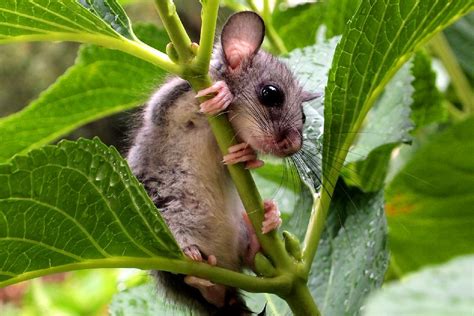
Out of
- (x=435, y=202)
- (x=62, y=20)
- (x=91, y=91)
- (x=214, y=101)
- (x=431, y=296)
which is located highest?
(x=62, y=20)

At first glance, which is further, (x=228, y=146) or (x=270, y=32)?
(x=270, y=32)

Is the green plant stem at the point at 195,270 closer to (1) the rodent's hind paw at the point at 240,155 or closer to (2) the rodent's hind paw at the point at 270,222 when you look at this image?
(2) the rodent's hind paw at the point at 270,222

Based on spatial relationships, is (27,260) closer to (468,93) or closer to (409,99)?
(409,99)

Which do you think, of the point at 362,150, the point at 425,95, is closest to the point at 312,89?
the point at 362,150

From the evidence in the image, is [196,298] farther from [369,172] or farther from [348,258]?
[369,172]

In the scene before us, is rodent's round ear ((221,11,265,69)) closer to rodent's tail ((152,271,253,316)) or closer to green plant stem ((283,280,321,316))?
rodent's tail ((152,271,253,316))

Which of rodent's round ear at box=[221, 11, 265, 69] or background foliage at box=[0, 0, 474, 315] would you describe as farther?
rodent's round ear at box=[221, 11, 265, 69]

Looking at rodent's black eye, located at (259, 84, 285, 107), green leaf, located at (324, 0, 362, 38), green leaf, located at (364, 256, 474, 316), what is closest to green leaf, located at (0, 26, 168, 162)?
rodent's black eye, located at (259, 84, 285, 107)
